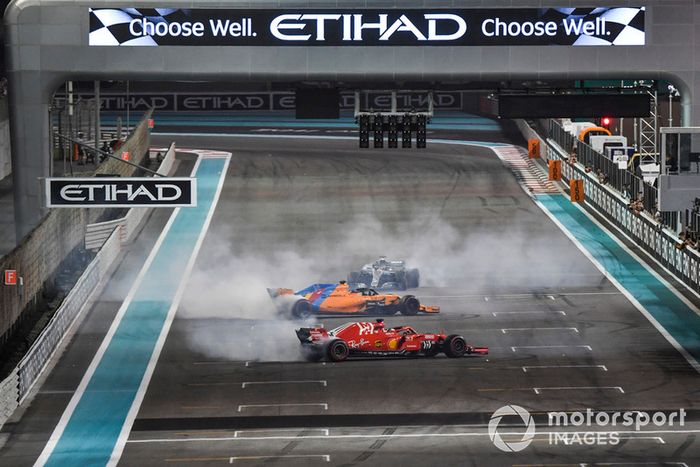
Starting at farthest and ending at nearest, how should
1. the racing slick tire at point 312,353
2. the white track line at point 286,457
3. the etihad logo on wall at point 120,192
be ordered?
1. the racing slick tire at point 312,353
2. the etihad logo on wall at point 120,192
3. the white track line at point 286,457

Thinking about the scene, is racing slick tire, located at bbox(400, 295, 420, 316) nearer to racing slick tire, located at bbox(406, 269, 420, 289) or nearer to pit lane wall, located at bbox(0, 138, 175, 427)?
racing slick tire, located at bbox(406, 269, 420, 289)

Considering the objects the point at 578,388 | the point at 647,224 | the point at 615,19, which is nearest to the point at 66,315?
the point at 578,388

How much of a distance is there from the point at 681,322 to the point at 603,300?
330 cm

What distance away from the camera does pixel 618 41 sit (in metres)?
30.0

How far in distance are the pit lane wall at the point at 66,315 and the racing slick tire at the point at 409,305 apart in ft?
31.7

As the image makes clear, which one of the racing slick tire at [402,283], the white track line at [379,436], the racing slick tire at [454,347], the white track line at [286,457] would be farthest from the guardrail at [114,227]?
the white track line at [286,457]

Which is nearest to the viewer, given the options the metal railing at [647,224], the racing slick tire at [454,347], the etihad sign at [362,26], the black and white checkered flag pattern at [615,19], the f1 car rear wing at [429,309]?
the etihad sign at [362,26]

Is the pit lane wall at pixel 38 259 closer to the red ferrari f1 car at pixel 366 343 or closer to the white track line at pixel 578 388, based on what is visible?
the red ferrari f1 car at pixel 366 343

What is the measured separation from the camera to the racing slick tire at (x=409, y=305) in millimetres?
40219

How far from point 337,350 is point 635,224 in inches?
793

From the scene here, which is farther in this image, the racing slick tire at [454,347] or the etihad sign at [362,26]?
the racing slick tire at [454,347]

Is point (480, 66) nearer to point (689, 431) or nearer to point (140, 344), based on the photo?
point (689, 431)

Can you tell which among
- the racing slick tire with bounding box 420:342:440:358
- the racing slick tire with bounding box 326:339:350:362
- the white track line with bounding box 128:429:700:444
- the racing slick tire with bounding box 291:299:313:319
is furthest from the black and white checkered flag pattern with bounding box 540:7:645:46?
the racing slick tire with bounding box 291:299:313:319

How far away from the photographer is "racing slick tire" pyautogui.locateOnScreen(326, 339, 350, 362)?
114 feet
